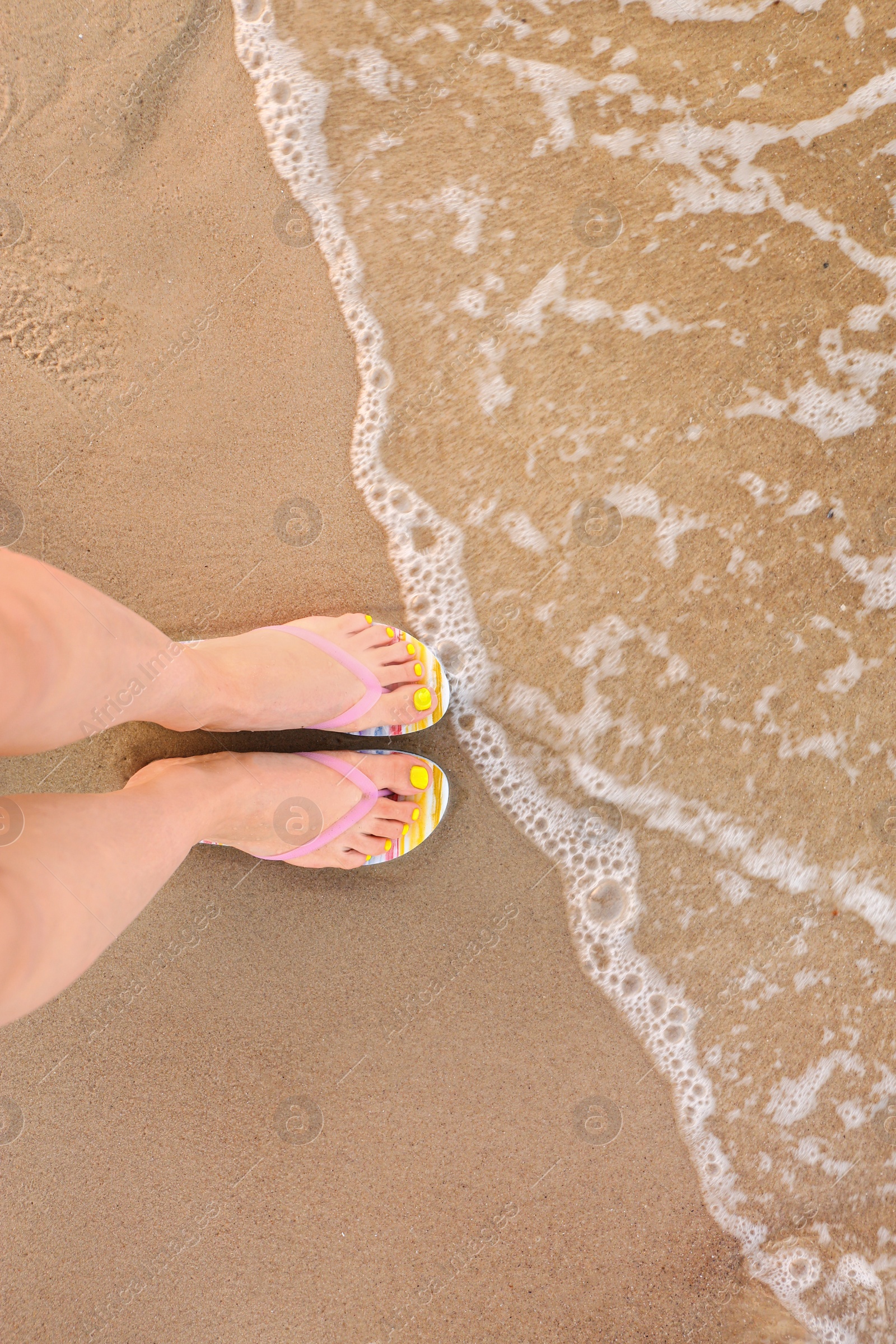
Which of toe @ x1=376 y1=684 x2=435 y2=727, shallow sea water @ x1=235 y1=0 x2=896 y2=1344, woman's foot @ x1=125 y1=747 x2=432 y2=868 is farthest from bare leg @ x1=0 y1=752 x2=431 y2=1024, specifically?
shallow sea water @ x1=235 y1=0 x2=896 y2=1344

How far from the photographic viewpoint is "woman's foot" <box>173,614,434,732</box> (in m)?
1.62

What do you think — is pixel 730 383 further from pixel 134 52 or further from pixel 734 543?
pixel 134 52

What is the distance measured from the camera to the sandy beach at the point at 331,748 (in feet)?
6.38

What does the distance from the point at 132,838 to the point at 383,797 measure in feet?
2.17

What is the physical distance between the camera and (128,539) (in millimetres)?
2033

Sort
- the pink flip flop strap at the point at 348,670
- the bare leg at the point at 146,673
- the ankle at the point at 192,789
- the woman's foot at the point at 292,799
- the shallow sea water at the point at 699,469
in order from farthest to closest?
the shallow sea water at the point at 699,469, the pink flip flop strap at the point at 348,670, the woman's foot at the point at 292,799, the ankle at the point at 192,789, the bare leg at the point at 146,673

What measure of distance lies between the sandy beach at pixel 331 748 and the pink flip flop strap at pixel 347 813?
123 mm

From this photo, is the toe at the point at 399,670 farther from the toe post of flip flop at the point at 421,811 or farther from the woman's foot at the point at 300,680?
the toe post of flip flop at the point at 421,811

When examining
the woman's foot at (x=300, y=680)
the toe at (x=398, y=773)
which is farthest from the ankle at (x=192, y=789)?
the toe at (x=398, y=773)

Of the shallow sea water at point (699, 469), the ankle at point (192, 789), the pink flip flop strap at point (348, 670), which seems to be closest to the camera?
the ankle at point (192, 789)

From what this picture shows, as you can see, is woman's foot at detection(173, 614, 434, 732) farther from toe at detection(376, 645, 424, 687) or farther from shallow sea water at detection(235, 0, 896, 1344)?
shallow sea water at detection(235, 0, 896, 1344)

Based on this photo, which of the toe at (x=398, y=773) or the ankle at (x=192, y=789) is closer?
the ankle at (x=192, y=789)

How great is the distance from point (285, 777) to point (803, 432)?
1.57 m

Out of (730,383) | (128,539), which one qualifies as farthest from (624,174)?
(128,539)
